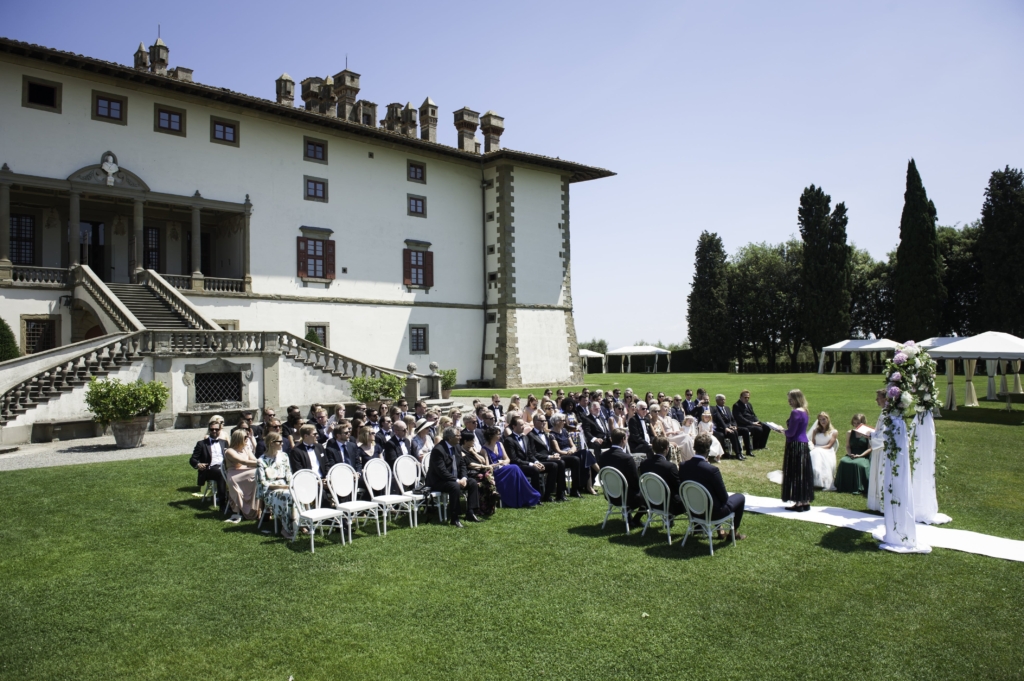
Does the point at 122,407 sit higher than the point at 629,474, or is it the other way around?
the point at 122,407

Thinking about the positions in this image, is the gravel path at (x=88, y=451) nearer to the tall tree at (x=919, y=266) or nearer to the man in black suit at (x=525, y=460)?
the man in black suit at (x=525, y=460)

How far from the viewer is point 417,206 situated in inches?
1314

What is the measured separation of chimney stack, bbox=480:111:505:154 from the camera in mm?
37906

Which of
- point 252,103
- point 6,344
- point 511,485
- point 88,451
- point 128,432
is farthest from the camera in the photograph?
point 252,103

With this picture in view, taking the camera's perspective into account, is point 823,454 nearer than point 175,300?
Yes

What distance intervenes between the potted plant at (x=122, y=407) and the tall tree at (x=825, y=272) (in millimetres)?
48618

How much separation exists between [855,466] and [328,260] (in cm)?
2373

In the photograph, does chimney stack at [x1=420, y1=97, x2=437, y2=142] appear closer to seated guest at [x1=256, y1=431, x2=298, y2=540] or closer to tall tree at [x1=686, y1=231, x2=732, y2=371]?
seated guest at [x1=256, y1=431, x2=298, y2=540]

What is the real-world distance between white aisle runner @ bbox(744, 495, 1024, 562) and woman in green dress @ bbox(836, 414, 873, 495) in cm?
140

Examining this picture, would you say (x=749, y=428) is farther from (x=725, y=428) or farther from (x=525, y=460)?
(x=525, y=460)

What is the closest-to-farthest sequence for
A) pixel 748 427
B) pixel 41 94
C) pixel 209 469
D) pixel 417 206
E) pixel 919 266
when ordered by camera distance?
1. pixel 209 469
2. pixel 748 427
3. pixel 41 94
4. pixel 417 206
5. pixel 919 266

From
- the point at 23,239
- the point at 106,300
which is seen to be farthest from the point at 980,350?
the point at 23,239

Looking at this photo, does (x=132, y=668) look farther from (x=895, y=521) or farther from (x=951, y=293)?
(x=951, y=293)

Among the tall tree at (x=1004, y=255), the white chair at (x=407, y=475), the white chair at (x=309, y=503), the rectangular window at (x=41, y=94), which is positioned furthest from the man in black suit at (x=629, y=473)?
the tall tree at (x=1004, y=255)
